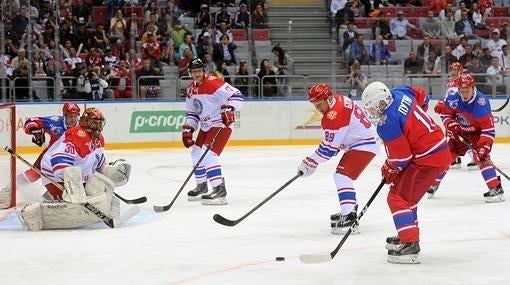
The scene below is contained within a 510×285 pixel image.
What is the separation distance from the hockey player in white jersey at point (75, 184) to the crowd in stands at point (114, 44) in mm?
6204

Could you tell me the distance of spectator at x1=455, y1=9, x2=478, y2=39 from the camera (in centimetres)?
1477

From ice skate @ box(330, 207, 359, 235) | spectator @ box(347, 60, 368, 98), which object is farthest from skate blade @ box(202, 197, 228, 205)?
spectator @ box(347, 60, 368, 98)

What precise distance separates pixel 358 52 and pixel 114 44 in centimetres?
346

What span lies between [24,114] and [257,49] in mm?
3630

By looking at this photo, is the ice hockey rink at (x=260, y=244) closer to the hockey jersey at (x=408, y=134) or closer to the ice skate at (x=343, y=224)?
the ice skate at (x=343, y=224)

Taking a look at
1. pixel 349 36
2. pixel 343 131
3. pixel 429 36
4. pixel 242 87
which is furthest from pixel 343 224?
pixel 429 36

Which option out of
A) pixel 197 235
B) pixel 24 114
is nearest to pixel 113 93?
pixel 24 114

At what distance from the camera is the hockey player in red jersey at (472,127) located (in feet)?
26.2

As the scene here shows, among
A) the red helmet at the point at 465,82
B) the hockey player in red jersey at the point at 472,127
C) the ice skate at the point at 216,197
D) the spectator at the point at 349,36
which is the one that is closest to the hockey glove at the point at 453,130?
the hockey player in red jersey at the point at 472,127

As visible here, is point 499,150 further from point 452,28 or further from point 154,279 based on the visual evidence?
point 154,279

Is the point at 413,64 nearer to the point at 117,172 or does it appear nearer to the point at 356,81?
the point at 356,81

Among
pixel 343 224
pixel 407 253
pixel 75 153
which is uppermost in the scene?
pixel 75 153

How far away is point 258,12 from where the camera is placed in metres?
15.2

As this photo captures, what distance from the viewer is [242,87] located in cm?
1370
